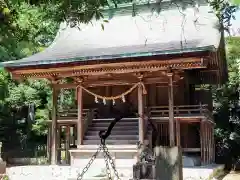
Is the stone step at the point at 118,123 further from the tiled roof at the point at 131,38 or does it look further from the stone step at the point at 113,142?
the tiled roof at the point at 131,38

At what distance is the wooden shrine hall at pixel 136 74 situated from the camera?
11.9 metres

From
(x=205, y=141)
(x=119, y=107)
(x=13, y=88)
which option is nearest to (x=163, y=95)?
(x=119, y=107)

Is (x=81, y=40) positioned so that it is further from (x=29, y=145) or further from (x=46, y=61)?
(x=29, y=145)

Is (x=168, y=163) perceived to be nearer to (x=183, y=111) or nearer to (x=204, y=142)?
(x=204, y=142)

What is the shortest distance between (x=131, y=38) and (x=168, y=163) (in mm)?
9602

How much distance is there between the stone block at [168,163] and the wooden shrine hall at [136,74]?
459 cm

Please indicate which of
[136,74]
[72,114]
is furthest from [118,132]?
[136,74]

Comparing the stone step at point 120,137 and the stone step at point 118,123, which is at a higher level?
the stone step at point 118,123

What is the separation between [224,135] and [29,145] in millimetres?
→ 11758

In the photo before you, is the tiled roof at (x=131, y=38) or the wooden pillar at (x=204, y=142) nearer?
the tiled roof at (x=131, y=38)

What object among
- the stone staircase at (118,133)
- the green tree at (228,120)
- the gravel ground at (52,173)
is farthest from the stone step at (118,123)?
the green tree at (228,120)

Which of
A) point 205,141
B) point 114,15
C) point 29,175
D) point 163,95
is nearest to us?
point 29,175

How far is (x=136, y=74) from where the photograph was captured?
12.7m

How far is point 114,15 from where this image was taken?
17422mm
